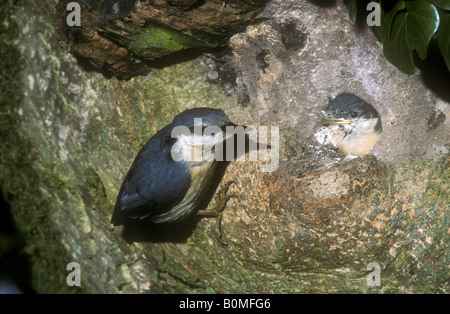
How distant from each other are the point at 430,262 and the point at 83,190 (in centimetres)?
215

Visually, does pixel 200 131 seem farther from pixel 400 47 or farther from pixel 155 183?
pixel 400 47

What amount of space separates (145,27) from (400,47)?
1239mm

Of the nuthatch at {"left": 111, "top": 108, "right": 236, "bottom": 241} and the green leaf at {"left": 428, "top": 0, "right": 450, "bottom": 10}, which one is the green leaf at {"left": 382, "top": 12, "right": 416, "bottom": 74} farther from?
the nuthatch at {"left": 111, "top": 108, "right": 236, "bottom": 241}

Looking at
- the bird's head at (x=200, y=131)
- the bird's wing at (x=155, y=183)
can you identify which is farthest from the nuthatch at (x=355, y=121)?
the bird's wing at (x=155, y=183)

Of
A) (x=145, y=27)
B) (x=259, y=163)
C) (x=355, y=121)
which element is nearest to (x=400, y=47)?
(x=355, y=121)

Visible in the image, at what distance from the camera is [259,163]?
2.53m

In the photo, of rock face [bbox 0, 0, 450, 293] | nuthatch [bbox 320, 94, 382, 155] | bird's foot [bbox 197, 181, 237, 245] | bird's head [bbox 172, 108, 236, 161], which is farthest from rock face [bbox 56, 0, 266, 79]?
bird's foot [bbox 197, 181, 237, 245]

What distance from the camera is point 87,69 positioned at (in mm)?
2766

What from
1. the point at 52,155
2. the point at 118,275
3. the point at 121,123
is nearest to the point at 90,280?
the point at 118,275

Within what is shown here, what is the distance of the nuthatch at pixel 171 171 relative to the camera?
234cm

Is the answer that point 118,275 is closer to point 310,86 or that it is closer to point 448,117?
point 310,86

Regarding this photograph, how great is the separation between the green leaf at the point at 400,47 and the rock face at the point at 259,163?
35 cm

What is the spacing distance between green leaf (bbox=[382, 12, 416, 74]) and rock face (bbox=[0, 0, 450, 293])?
35cm

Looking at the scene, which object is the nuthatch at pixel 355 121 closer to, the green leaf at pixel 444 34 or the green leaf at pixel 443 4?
the green leaf at pixel 444 34
